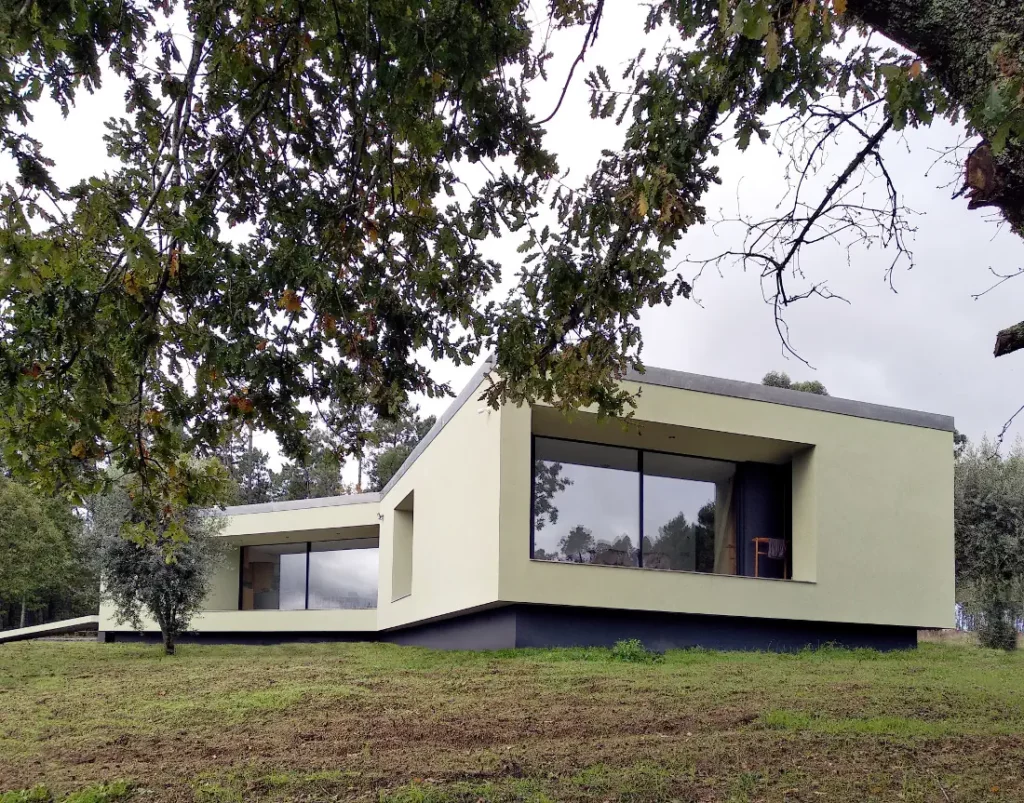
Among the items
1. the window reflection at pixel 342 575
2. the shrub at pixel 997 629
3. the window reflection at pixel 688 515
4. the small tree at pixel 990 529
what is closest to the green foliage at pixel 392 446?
the window reflection at pixel 342 575

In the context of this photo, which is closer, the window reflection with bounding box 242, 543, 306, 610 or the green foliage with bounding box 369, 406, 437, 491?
the window reflection with bounding box 242, 543, 306, 610

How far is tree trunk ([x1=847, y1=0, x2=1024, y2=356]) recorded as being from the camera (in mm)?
3838

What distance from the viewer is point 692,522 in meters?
15.0

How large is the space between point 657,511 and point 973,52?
441 inches

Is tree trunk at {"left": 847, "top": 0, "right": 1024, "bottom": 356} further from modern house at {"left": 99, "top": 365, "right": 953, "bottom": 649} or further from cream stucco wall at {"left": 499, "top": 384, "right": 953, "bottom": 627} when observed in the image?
cream stucco wall at {"left": 499, "top": 384, "right": 953, "bottom": 627}

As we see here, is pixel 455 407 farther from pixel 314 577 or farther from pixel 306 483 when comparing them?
pixel 306 483

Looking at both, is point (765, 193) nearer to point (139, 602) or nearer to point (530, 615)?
point (530, 615)

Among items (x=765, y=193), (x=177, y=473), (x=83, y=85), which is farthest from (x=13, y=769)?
(x=765, y=193)

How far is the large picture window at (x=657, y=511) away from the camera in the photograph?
45.6 feet

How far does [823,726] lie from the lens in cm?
704

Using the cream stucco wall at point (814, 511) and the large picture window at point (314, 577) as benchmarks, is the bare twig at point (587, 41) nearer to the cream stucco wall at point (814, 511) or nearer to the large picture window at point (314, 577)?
the cream stucco wall at point (814, 511)

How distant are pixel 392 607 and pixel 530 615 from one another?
7835 mm

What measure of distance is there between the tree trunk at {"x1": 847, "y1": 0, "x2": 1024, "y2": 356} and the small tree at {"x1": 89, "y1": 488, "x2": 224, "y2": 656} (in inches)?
595

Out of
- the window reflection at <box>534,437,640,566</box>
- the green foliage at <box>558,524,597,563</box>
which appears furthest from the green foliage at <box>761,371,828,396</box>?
the green foliage at <box>558,524,597,563</box>
